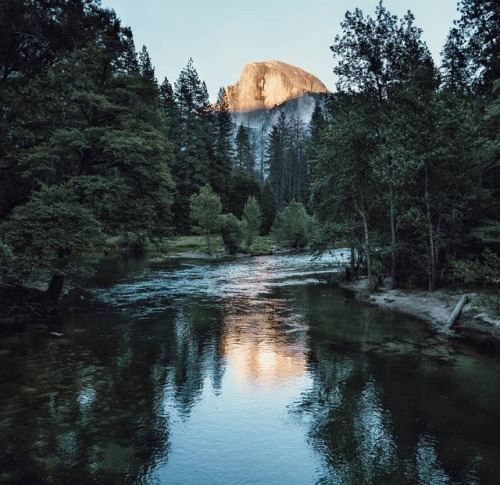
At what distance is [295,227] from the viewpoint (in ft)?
236

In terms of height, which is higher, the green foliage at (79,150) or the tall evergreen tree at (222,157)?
the tall evergreen tree at (222,157)

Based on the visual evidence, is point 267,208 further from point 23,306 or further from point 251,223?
point 23,306

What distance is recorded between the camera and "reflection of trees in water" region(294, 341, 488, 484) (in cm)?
983

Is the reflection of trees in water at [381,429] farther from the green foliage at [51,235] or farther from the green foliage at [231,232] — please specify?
the green foliage at [231,232]

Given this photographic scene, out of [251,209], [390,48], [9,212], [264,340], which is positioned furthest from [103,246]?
[251,209]

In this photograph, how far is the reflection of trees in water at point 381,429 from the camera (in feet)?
32.2

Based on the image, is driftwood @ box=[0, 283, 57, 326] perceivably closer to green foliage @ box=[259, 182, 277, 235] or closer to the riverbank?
the riverbank

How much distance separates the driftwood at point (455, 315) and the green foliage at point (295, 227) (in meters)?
47.2

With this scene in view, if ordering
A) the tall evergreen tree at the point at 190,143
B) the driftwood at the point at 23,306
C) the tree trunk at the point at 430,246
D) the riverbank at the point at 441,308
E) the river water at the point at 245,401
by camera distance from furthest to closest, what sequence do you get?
the tall evergreen tree at the point at 190,143 < the tree trunk at the point at 430,246 < the driftwood at the point at 23,306 < the riverbank at the point at 441,308 < the river water at the point at 245,401

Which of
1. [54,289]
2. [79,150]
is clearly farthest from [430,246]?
[54,289]

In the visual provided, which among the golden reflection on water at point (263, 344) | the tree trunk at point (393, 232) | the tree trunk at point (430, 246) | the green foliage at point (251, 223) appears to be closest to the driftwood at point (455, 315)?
the tree trunk at point (430, 246)

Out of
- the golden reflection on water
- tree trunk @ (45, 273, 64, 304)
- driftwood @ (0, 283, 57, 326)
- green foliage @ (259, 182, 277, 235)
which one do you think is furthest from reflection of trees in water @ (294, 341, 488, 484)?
green foliage @ (259, 182, 277, 235)

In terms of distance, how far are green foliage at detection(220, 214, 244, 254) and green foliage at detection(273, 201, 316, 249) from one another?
10.4m

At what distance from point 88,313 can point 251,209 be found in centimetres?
4746
